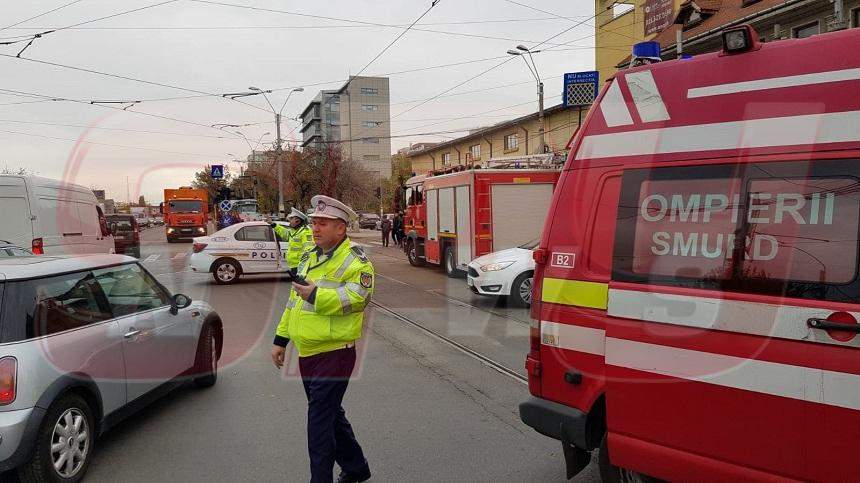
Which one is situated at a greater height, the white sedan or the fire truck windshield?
the fire truck windshield

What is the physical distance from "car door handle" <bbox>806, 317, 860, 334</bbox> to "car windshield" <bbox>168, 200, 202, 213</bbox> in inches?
1473

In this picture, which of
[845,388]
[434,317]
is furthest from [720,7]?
[845,388]

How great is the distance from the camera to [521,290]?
1105cm

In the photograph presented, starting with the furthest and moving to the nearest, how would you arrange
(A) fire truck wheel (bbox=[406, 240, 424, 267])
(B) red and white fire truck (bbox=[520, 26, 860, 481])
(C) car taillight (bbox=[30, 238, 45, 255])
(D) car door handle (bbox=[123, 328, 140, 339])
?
1. (A) fire truck wheel (bbox=[406, 240, 424, 267])
2. (C) car taillight (bbox=[30, 238, 45, 255])
3. (D) car door handle (bbox=[123, 328, 140, 339])
4. (B) red and white fire truck (bbox=[520, 26, 860, 481])

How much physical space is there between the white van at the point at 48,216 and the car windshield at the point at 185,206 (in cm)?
2208

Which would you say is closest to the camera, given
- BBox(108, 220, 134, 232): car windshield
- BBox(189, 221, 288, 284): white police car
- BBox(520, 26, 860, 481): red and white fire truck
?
BBox(520, 26, 860, 481): red and white fire truck

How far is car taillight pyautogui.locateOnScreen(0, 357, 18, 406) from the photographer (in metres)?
3.65

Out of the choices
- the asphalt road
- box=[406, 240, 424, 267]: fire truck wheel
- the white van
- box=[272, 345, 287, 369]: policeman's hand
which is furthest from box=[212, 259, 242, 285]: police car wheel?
box=[272, 345, 287, 369]: policeman's hand

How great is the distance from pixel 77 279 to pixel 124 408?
1.05 metres

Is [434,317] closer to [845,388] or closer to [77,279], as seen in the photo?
[77,279]

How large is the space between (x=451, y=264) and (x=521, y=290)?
5.45 metres

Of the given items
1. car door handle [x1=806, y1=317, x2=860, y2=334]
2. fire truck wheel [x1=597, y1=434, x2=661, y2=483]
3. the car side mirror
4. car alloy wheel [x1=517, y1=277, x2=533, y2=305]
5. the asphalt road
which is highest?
car door handle [x1=806, y1=317, x2=860, y2=334]

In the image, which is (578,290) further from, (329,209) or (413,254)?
(413,254)

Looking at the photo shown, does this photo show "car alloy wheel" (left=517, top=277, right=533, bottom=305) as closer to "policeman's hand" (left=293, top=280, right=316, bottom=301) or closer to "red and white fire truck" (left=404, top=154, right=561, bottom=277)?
"red and white fire truck" (left=404, top=154, right=561, bottom=277)
